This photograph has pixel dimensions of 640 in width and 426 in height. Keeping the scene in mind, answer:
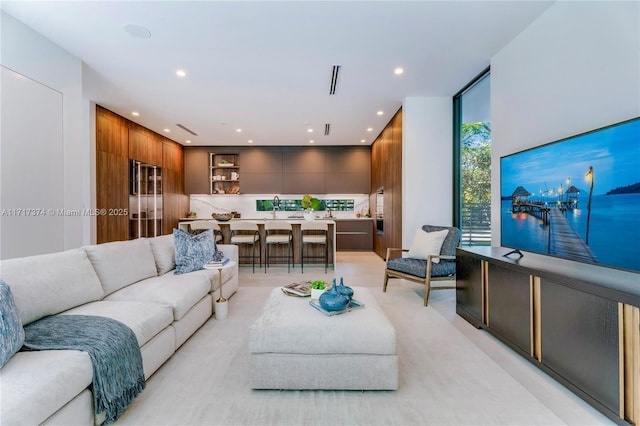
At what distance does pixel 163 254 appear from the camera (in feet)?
10.2

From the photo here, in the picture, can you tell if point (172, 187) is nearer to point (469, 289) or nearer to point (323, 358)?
point (323, 358)

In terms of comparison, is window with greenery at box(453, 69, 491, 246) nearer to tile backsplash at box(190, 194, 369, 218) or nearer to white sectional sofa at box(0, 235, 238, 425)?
white sectional sofa at box(0, 235, 238, 425)

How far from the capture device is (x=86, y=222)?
4.47 metres

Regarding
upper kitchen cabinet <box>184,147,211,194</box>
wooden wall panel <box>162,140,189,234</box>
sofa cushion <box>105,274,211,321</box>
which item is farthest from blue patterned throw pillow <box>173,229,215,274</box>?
upper kitchen cabinet <box>184,147,211,194</box>

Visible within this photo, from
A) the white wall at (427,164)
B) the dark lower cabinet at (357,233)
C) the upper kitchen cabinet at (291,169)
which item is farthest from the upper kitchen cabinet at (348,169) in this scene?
the white wall at (427,164)

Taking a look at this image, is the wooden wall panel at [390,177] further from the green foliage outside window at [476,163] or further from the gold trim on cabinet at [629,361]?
the gold trim on cabinet at [629,361]

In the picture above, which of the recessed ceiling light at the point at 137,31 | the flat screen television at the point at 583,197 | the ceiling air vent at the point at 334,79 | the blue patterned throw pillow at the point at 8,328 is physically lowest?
the blue patterned throw pillow at the point at 8,328

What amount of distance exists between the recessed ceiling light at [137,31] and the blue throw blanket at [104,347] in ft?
8.41

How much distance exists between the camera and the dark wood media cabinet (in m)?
1.44

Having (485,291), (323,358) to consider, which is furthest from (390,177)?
(323,358)

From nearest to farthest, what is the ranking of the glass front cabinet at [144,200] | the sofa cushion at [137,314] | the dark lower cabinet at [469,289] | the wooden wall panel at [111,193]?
the sofa cushion at [137,314], the dark lower cabinet at [469,289], the wooden wall panel at [111,193], the glass front cabinet at [144,200]

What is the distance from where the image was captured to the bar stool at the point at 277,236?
5.13 m

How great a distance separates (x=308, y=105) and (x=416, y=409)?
426 centimetres

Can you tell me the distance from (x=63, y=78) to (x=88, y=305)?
8.76ft
